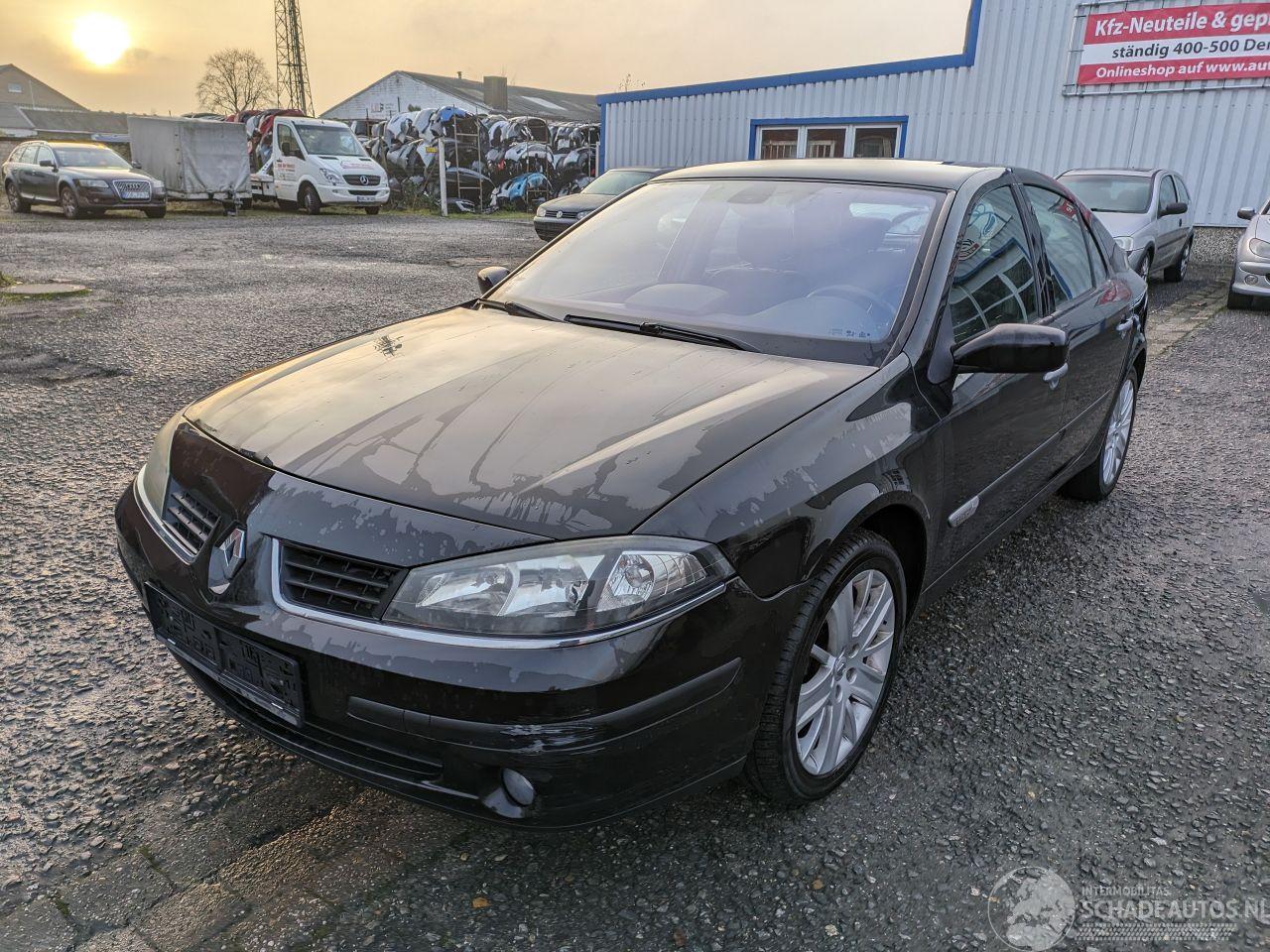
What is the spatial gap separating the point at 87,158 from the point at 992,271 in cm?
2242

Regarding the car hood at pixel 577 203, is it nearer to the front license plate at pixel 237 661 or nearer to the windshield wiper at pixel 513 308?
the windshield wiper at pixel 513 308

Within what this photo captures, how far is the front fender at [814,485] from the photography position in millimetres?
1853

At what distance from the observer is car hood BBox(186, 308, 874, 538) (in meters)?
1.88

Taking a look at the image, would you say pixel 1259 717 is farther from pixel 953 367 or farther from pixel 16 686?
pixel 16 686

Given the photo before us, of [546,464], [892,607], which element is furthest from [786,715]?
[546,464]

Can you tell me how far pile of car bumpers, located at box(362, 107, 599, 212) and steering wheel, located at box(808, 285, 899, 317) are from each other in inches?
994

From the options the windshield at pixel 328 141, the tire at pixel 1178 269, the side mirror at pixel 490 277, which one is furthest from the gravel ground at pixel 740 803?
the windshield at pixel 328 141

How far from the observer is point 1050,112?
54.8 ft

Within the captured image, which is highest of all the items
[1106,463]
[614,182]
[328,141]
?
[328,141]

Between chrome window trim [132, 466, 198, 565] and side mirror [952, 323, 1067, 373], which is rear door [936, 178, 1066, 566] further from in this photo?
chrome window trim [132, 466, 198, 565]

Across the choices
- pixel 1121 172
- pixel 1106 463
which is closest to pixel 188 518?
pixel 1106 463

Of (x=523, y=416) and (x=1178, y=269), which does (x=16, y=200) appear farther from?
(x=523, y=416)

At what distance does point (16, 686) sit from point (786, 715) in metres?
2.22

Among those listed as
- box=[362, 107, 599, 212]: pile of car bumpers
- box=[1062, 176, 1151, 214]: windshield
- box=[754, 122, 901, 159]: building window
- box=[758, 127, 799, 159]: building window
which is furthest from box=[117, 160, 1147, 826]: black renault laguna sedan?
box=[362, 107, 599, 212]: pile of car bumpers
